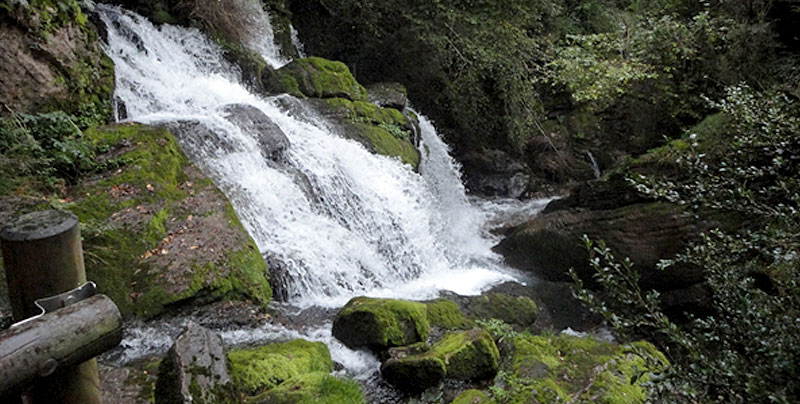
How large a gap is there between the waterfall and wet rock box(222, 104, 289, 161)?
0.05 m

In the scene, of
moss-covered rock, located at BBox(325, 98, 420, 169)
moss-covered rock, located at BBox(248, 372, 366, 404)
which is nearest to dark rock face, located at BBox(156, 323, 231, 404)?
moss-covered rock, located at BBox(248, 372, 366, 404)

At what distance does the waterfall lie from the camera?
6.83 meters

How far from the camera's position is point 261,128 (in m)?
8.06

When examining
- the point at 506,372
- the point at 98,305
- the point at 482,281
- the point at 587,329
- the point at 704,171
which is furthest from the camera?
the point at 482,281

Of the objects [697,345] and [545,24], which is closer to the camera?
[697,345]

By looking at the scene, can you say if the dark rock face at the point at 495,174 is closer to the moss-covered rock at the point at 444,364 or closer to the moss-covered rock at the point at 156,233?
the moss-covered rock at the point at 156,233

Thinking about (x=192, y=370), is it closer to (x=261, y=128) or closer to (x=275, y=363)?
(x=275, y=363)

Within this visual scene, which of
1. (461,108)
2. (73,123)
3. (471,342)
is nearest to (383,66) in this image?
(461,108)

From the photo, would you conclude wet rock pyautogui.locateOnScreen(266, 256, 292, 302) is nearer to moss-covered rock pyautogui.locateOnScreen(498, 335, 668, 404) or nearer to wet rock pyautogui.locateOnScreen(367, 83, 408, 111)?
moss-covered rock pyautogui.locateOnScreen(498, 335, 668, 404)

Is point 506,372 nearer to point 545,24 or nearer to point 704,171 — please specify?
point 704,171

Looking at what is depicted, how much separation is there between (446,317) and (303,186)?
3.18m

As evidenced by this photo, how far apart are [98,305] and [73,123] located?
555cm

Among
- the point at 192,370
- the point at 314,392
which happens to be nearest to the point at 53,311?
the point at 192,370

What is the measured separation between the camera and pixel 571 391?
158 inches
